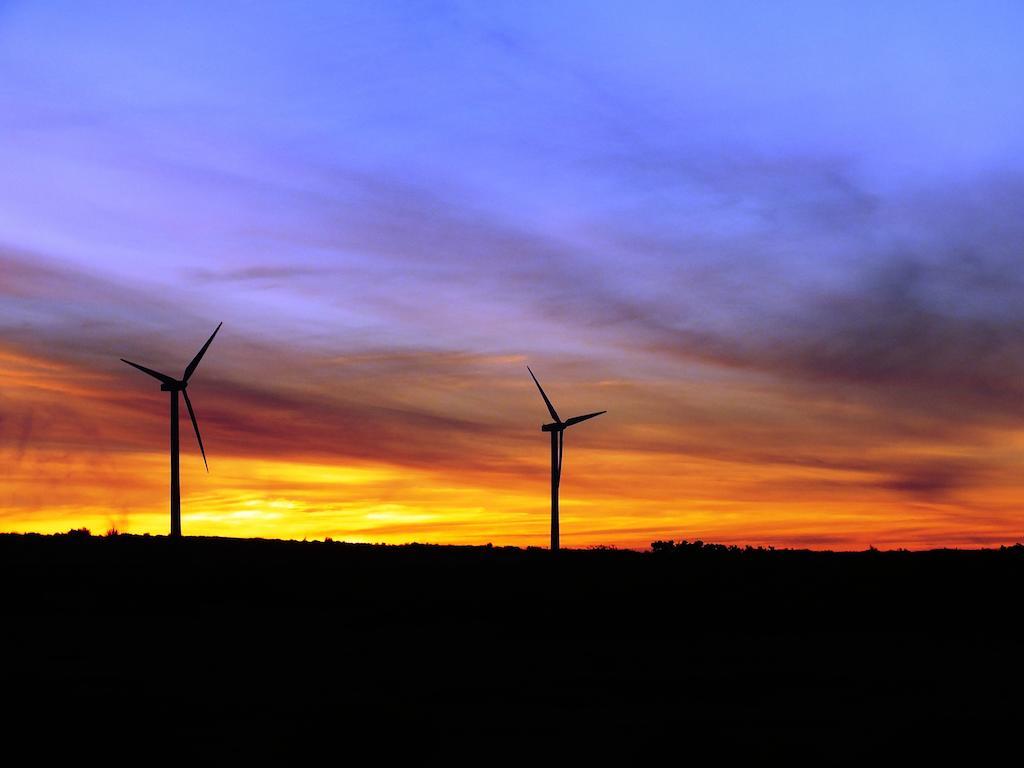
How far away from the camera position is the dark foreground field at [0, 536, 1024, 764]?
2625 cm

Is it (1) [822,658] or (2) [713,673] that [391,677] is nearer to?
(2) [713,673]

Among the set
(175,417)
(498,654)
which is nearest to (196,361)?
(175,417)

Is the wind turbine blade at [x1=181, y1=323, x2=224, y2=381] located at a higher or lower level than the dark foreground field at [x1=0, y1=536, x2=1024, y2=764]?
higher

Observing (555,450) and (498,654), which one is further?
(555,450)

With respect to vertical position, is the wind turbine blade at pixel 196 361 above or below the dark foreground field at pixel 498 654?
above

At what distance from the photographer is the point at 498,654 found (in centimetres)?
3962

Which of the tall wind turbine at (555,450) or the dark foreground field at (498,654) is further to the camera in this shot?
the tall wind turbine at (555,450)

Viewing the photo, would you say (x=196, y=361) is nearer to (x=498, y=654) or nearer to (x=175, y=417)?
(x=175, y=417)

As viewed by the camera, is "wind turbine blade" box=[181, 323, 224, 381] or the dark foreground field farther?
"wind turbine blade" box=[181, 323, 224, 381]

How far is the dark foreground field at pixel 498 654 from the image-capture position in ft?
86.1

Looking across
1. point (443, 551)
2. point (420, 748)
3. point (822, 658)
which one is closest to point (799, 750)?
point (420, 748)

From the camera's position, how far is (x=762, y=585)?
210 ft

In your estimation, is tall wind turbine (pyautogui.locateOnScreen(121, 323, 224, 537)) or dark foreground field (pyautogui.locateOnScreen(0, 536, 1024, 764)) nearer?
dark foreground field (pyautogui.locateOnScreen(0, 536, 1024, 764))

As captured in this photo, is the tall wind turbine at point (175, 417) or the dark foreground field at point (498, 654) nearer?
the dark foreground field at point (498, 654)
